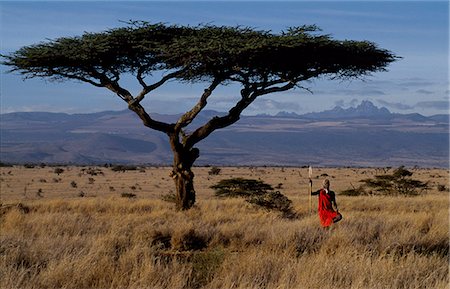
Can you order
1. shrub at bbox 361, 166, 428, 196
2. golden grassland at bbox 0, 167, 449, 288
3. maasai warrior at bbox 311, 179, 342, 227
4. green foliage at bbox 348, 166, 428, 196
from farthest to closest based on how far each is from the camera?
shrub at bbox 361, 166, 428, 196, green foliage at bbox 348, 166, 428, 196, maasai warrior at bbox 311, 179, 342, 227, golden grassland at bbox 0, 167, 449, 288

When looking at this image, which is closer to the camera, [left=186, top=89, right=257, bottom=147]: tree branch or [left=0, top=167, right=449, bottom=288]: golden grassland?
Result: [left=0, top=167, right=449, bottom=288]: golden grassland

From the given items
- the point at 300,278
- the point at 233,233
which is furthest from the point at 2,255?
the point at 233,233

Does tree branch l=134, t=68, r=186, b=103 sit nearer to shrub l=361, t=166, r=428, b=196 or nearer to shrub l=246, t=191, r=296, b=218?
shrub l=246, t=191, r=296, b=218

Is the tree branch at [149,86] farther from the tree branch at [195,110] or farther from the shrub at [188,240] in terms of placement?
the shrub at [188,240]

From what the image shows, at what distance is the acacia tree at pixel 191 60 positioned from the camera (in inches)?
776

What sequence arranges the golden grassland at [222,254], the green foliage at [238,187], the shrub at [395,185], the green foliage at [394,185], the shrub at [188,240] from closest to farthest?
the golden grassland at [222,254] < the shrub at [188,240] < the green foliage at [238,187] < the green foliage at [394,185] < the shrub at [395,185]

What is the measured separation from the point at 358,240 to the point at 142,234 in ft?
13.5

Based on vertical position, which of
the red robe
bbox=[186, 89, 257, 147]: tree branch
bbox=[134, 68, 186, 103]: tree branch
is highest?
bbox=[134, 68, 186, 103]: tree branch

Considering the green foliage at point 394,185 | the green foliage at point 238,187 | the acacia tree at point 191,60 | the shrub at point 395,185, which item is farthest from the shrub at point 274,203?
the shrub at point 395,185

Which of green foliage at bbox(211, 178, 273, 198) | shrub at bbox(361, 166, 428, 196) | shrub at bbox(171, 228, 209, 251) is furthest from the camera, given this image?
shrub at bbox(361, 166, 428, 196)

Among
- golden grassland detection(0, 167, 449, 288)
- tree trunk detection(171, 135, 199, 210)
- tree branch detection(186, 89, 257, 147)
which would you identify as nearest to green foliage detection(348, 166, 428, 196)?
tree branch detection(186, 89, 257, 147)

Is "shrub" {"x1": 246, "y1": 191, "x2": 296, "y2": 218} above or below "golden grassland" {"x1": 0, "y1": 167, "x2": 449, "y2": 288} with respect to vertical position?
below

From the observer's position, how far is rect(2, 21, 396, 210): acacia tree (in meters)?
19.7

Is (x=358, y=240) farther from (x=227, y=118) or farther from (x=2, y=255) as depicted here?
(x=227, y=118)
